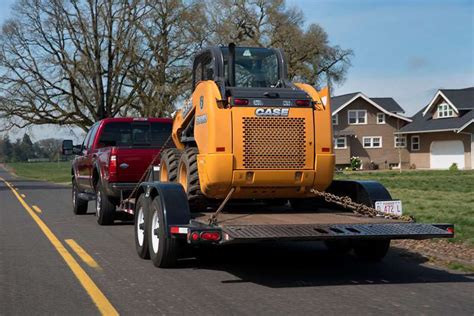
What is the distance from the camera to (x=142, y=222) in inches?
362

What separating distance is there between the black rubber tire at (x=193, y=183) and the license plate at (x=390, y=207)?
234 cm

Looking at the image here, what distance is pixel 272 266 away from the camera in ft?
28.4

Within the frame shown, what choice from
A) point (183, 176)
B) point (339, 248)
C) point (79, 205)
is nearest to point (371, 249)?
point (339, 248)

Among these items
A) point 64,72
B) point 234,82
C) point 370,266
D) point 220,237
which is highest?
point 64,72

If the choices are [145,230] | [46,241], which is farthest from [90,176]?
[145,230]

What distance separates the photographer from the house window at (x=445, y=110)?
4809cm

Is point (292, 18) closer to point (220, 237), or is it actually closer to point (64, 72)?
point (64, 72)

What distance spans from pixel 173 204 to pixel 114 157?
195 inches

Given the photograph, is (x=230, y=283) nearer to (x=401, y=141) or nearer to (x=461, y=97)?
(x=461, y=97)

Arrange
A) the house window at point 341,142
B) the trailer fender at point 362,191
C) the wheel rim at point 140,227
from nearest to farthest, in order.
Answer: the trailer fender at point 362,191, the wheel rim at point 140,227, the house window at point 341,142

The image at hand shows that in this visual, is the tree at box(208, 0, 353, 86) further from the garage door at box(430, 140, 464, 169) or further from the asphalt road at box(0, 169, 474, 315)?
the asphalt road at box(0, 169, 474, 315)

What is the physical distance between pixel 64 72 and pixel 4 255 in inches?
1262

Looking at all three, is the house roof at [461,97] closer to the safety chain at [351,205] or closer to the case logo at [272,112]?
the safety chain at [351,205]

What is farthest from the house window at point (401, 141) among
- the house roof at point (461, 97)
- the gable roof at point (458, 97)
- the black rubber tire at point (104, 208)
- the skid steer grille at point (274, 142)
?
the skid steer grille at point (274, 142)
